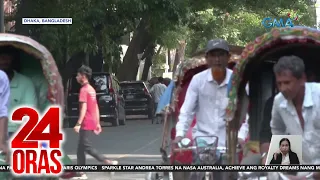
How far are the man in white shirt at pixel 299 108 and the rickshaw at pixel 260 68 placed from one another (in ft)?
0.82

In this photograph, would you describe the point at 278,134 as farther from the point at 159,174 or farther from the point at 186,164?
the point at 159,174

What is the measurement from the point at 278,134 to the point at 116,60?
1703 centimetres

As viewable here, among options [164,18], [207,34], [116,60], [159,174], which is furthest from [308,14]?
[159,174]

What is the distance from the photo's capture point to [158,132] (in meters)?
19.7

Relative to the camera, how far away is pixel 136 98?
2562 centimetres

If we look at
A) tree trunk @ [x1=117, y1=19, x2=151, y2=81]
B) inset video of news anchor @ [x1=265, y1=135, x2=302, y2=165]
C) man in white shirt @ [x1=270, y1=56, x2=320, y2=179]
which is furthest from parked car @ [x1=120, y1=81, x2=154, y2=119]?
man in white shirt @ [x1=270, y1=56, x2=320, y2=179]

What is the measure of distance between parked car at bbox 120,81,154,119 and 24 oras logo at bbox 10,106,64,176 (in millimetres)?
18172

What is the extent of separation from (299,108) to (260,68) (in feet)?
2.93

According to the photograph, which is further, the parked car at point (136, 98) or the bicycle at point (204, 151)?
the parked car at point (136, 98)

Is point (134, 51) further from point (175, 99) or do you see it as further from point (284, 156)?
point (284, 156)

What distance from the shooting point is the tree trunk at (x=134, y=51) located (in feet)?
67.4

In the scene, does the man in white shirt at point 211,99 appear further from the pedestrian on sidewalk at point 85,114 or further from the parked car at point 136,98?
the parked car at point 136,98

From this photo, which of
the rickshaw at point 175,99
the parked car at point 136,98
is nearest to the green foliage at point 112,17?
the parked car at point 136,98

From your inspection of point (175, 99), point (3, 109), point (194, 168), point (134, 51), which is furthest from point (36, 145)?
point (134, 51)
